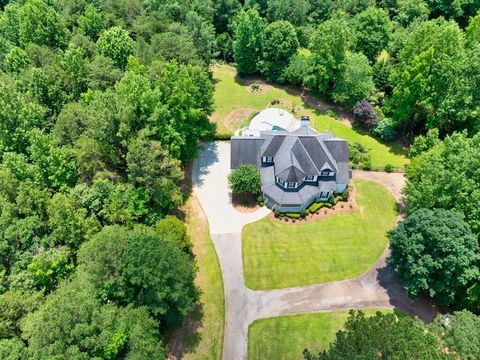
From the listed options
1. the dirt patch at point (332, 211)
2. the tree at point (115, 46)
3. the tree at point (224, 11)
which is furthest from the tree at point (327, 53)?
the tree at point (115, 46)

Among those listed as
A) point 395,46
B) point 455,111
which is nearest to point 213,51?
point 395,46

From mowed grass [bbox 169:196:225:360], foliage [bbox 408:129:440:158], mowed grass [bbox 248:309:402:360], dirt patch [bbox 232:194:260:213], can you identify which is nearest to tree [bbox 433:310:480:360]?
mowed grass [bbox 248:309:402:360]

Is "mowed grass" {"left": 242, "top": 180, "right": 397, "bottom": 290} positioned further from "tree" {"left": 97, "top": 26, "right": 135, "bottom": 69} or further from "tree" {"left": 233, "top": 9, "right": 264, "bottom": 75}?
"tree" {"left": 233, "top": 9, "right": 264, "bottom": 75}

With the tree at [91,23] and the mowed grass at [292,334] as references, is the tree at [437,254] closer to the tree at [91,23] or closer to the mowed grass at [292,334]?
the mowed grass at [292,334]

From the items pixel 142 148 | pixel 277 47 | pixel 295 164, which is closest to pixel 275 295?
pixel 295 164

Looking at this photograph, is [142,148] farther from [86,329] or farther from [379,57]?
[379,57]
